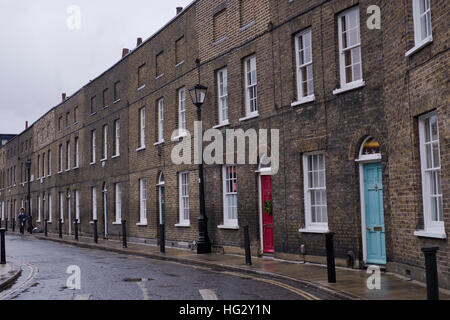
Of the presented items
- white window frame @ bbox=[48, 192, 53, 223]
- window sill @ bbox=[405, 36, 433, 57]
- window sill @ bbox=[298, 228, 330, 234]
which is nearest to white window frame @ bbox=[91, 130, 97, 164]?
white window frame @ bbox=[48, 192, 53, 223]

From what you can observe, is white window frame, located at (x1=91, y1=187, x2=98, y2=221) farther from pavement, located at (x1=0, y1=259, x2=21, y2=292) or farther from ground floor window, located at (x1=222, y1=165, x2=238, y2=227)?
pavement, located at (x1=0, y1=259, x2=21, y2=292)

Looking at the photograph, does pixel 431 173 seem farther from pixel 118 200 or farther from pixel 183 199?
pixel 118 200

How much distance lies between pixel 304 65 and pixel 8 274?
29.8 ft

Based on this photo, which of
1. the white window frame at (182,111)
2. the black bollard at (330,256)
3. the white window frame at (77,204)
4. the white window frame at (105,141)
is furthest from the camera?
the white window frame at (77,204)

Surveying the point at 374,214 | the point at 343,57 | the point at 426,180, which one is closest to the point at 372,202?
the point at 374,214

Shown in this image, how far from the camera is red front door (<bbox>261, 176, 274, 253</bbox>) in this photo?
16.8 meters

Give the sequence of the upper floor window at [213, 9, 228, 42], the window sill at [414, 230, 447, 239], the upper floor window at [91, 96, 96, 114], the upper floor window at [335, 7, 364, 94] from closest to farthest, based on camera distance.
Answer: the window sill at [414, 230, 447, 239] → the upper floor window at [335, 7, 364, 94] → the upper floor window at [213, 9, 228, 42] → the upper floor window at [91, 96, 96, 114]

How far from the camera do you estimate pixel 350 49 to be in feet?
45.0

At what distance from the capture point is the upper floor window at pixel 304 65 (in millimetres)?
15172

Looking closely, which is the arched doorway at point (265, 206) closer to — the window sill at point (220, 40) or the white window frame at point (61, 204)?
the window sill at point (220, 40)

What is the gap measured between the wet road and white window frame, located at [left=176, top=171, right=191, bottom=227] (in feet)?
18.7

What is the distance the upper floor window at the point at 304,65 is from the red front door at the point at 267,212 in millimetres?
2909

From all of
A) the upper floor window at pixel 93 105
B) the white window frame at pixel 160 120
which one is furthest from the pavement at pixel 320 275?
the upper floor window at pixel 93 105
